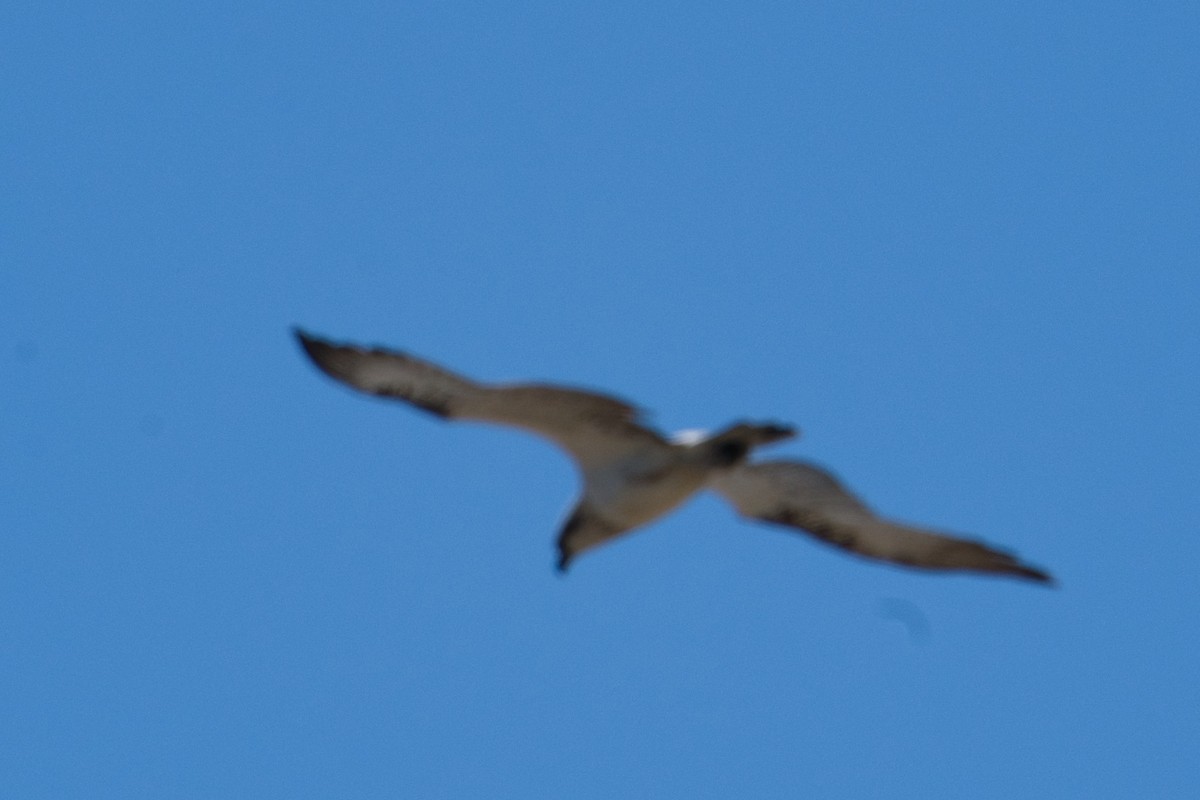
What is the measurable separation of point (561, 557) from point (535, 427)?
1023 millimetres

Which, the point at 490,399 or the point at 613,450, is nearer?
the point at 490,399

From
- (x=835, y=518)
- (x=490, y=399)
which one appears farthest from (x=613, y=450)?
(x=835, y=518)

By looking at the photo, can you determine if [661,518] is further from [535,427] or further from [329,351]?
[329,351]

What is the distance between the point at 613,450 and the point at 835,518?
6.65 feet

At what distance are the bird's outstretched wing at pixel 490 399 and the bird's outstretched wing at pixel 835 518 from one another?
123cm

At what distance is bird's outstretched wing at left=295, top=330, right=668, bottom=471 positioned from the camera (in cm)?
1614

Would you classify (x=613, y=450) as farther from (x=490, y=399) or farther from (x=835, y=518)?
(x=835, y=518)

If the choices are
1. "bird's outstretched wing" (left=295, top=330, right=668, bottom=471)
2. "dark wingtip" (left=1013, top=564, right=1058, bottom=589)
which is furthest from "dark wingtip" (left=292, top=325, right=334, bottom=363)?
"dark wingtip" (left=1013, top=564, right=1058, bottom=589)

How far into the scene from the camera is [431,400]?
53.8 ft

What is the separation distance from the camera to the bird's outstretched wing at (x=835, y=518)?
17.5 meters

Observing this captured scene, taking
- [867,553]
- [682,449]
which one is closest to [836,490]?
[867,553]

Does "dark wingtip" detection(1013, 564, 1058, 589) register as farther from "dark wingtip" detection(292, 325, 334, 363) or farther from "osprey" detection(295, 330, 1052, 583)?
"dark wingtip" detection(292, 325, 334, 363)

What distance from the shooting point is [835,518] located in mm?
17859

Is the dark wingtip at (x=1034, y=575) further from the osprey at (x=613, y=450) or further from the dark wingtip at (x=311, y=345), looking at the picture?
the dark wingtip at (x=311, y=345)
